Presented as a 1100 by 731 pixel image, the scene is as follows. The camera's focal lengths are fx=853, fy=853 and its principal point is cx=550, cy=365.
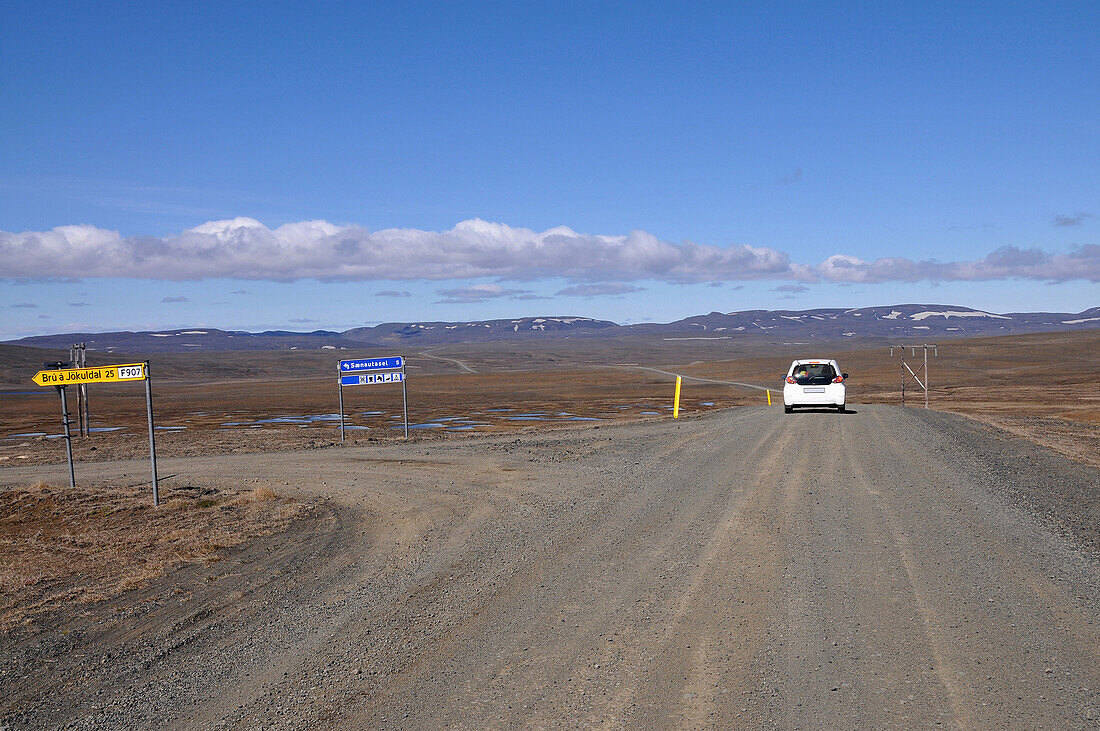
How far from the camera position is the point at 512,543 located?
32.7ft

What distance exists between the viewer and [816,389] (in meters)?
26.3

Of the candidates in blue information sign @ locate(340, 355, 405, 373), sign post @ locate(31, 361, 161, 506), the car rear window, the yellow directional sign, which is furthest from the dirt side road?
the car rear window

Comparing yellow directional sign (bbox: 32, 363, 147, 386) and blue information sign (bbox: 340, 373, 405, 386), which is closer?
yellow directional sign (bbox: 32, 363, 147, 386)

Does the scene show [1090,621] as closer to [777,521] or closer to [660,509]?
[777,521]

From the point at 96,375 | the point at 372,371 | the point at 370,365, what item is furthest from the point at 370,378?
the point at 96,375

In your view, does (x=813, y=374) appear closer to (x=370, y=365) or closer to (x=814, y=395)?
(x=814, y=395)

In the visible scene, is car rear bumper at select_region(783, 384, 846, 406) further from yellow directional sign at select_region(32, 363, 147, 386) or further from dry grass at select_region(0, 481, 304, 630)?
yellow directional sign at select_region(32, 363, 147, 386)

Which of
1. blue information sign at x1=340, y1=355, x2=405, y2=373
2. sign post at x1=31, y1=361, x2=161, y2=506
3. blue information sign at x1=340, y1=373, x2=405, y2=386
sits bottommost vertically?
blue information sign at x1=340, y1=373, x2=405, y2=386

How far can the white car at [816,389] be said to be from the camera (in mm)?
26141

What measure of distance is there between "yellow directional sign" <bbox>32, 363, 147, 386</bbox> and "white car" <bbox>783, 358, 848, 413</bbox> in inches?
720

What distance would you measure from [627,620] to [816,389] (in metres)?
21.0

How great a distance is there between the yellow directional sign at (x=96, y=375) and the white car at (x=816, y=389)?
1829 cm

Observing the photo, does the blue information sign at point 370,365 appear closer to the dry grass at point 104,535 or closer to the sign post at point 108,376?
the dry grass at point 104,535

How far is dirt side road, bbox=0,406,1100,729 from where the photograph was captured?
5.33 metres
